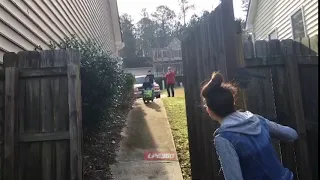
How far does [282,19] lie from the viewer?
12344mm

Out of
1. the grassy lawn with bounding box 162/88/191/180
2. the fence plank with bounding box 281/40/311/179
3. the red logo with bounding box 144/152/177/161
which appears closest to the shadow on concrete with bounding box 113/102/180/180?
the red logo with bounding box 144/152/177/161

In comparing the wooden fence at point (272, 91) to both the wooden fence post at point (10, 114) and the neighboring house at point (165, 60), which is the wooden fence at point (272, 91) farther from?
the neighboring house at point (165, 60)

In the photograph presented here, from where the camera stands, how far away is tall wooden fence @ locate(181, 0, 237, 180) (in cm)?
301

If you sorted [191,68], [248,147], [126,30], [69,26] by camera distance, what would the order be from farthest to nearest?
1. [126,30]
2. [69,26]
3. [191,68]
4. [248,147]

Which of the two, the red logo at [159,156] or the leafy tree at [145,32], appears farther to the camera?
the leafy tree at [145,32]

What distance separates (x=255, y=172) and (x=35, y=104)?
2801 millimetres

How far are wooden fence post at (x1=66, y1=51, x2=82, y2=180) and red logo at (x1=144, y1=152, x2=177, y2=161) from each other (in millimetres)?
2282

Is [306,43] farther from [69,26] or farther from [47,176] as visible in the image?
[69,26]

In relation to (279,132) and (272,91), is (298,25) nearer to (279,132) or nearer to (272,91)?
(272,91)

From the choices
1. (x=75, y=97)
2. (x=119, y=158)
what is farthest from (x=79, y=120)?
(x=119, y=158)

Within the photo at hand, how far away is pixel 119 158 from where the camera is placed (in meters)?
5.74

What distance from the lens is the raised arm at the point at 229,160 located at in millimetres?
1662

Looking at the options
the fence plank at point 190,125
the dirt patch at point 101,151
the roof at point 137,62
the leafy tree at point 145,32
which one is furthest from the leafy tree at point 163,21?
the fence plank at point 190,125

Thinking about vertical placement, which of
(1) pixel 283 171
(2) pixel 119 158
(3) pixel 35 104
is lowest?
(2) pixel 119 158
